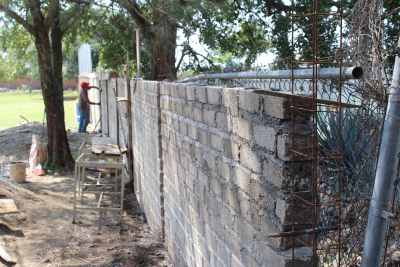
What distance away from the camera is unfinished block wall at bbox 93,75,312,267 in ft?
5.77

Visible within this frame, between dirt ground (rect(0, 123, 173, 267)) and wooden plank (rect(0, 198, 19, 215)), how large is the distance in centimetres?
14

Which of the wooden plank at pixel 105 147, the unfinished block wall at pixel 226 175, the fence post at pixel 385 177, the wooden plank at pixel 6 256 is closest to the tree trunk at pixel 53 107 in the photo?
the wooden plank at pixel 105 147

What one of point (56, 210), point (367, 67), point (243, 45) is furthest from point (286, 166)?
point (243, 45)

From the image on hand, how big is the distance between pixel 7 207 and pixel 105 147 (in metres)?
2.03

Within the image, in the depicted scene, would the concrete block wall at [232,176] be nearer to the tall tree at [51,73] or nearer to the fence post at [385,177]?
the fence post at [385,177]

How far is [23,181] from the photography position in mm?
8359

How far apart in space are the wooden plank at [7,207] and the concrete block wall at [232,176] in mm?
2719

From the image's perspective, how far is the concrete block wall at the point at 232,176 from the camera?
5.77 ft

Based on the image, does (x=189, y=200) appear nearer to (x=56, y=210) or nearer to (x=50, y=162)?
(x=56, y=210)

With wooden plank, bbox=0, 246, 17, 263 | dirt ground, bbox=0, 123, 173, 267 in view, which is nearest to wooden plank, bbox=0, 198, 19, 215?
dirt ground, bbox=0, 123, 173, 267

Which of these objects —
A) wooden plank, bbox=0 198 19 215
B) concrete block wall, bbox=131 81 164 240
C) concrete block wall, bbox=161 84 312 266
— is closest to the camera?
concrete block wall, bbox=161 84 312 266

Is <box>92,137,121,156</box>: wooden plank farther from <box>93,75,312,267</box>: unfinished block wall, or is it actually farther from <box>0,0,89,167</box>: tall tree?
<box>0,0,89,167</box>: tall tree

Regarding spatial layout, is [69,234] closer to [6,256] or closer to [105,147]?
[6,256]

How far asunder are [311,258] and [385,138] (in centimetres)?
68
